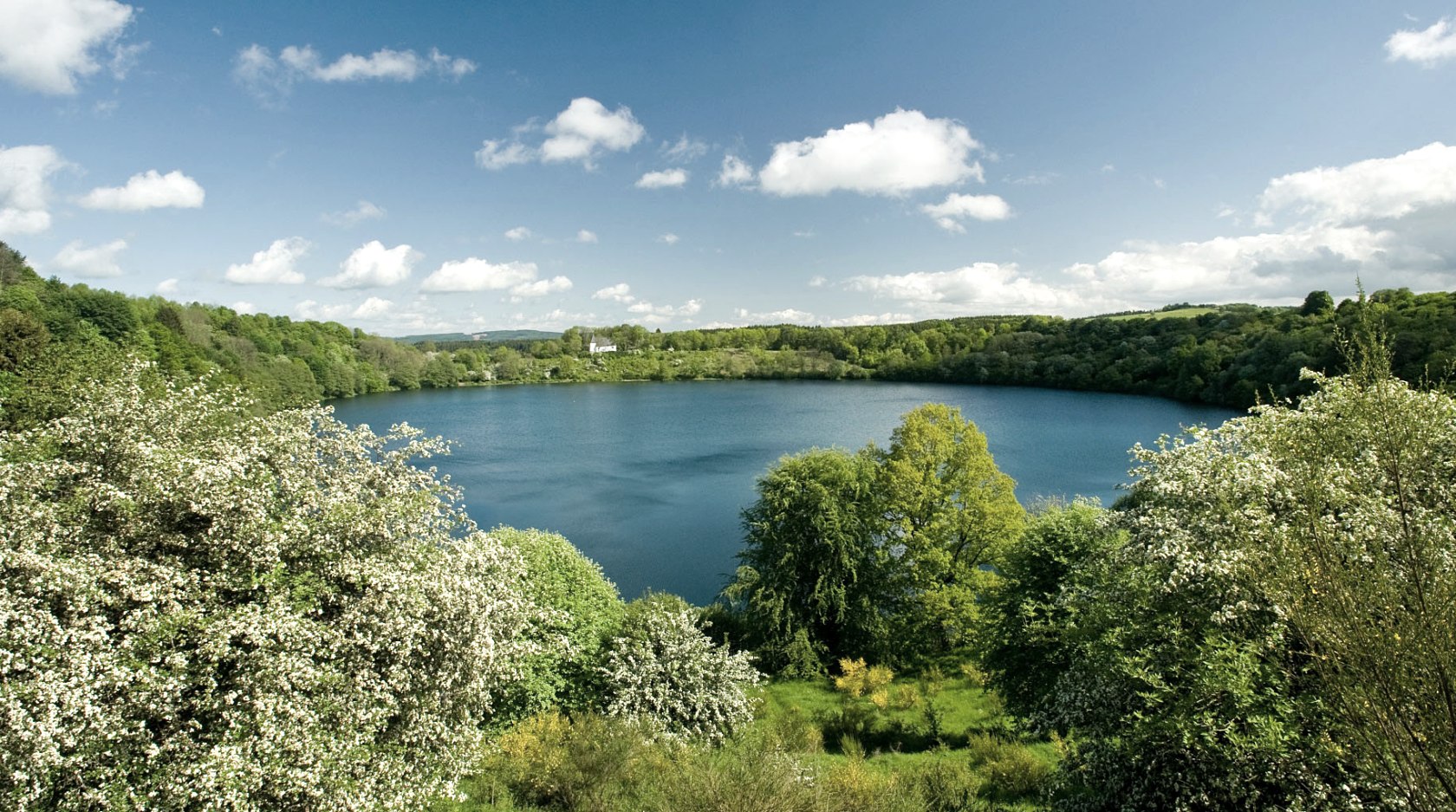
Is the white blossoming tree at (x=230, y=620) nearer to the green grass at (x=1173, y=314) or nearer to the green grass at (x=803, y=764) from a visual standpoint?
the green grass at (x=803, y=764)

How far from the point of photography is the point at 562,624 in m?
15.2

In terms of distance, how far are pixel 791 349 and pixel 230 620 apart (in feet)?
409

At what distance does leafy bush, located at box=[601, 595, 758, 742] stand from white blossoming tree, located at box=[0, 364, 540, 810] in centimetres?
471

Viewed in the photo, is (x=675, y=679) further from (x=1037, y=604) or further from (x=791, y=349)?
(x=791, y=349)

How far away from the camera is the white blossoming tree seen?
6340 millimetres

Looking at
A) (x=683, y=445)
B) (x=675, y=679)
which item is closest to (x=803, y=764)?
(x=675, y=679)

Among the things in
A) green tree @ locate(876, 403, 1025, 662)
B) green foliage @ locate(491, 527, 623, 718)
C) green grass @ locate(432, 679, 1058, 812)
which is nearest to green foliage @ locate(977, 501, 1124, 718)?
green grass @ locate(432, 679, 1058, 812)

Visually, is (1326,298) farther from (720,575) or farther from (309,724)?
(309,724)

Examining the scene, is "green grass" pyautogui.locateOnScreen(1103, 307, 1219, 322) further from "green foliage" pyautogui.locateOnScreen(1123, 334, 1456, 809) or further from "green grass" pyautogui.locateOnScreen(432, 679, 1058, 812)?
"green foliage" pyautogui.locateOnScreen(1123, 334, 1456, 809)

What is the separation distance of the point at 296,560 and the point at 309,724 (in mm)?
2088

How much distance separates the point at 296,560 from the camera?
831cm

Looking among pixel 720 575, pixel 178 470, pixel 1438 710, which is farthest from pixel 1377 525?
pixel 720 575

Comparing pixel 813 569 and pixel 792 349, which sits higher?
pixel 792 349

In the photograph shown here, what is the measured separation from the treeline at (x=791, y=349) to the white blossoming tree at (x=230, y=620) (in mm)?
5867
